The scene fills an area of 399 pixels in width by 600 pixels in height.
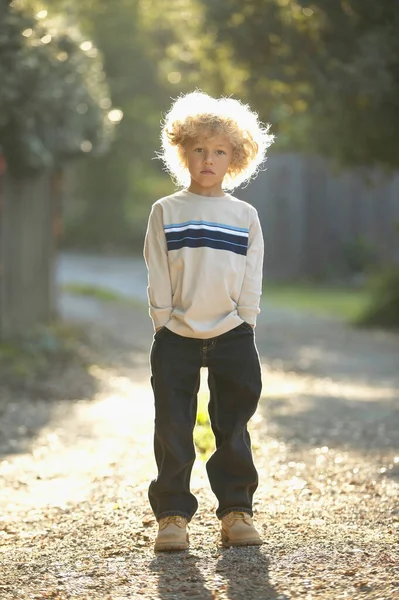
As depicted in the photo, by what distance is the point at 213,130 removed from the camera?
438cm

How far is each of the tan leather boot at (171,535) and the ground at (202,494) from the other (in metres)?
0.05

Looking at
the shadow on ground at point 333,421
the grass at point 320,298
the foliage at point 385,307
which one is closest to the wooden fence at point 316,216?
the grass at point 320,298

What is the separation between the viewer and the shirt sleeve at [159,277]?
4.34 meters

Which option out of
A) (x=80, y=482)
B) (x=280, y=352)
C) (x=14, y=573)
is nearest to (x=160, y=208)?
(x=14, y=573)

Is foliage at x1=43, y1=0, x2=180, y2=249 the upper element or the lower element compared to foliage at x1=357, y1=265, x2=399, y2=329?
upper

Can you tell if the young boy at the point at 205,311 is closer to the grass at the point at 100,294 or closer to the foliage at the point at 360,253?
the grass at the point at 100,294

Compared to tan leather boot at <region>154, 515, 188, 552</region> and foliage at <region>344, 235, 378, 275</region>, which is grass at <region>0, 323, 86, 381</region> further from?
foliage at <region>344, 235, 378, 275</region>

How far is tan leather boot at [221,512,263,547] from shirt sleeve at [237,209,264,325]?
0.75 meters

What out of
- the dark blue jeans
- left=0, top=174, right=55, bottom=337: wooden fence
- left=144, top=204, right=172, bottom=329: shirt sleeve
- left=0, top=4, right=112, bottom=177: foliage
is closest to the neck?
left=144, top=204, right=172, bottom=329: shirt sleeve

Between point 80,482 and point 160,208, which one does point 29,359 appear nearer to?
point 80,482

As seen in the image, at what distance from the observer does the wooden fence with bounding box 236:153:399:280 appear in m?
19.3

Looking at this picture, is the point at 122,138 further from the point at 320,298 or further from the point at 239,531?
the point at 239,531

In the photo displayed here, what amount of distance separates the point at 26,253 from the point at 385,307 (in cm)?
477

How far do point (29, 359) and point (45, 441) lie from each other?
8.78 ft
